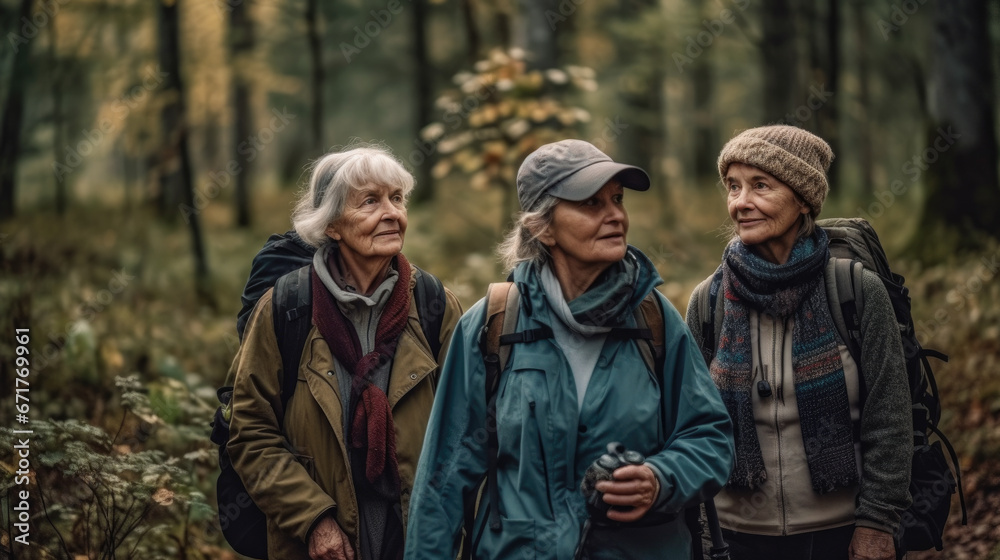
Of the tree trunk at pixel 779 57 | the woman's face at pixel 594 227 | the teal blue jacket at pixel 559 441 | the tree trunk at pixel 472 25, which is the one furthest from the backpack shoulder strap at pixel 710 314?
the tree trunk at pixel 779 57

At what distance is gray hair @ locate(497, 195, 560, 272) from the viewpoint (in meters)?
3.31

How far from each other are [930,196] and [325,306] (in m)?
7.47

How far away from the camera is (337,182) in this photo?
14.0 feet

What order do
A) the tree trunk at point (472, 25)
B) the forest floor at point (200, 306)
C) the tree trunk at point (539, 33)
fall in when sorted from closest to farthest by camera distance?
the forest floor at point (200, 306) < the tree trunk at point (539, 33) < the tree trunk at point (472, 25)

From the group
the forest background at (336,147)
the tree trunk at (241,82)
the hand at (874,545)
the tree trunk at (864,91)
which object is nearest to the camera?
the hand at (874,545)

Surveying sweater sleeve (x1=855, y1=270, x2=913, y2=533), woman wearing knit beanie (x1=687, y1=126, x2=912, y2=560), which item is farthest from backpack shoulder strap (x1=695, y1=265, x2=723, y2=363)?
sweater sleeve (x1=855, y1=270, x2=913, y2=533)

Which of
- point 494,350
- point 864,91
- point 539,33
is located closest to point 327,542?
point 494,350

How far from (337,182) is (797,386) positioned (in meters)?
2.22

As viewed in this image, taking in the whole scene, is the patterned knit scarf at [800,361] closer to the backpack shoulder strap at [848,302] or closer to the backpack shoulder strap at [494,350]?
the backpack shoulder strap at [848,302]

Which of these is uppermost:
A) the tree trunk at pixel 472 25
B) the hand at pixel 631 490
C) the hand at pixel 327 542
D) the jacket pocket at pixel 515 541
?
the tree trunk at pixel 472 25

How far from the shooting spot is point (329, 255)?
4305 millimetres

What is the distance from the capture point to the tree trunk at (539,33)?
10.2 meters

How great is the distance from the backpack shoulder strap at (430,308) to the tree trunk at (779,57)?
1221 centimetres

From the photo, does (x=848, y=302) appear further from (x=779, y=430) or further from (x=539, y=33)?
(x=539, y=33)
